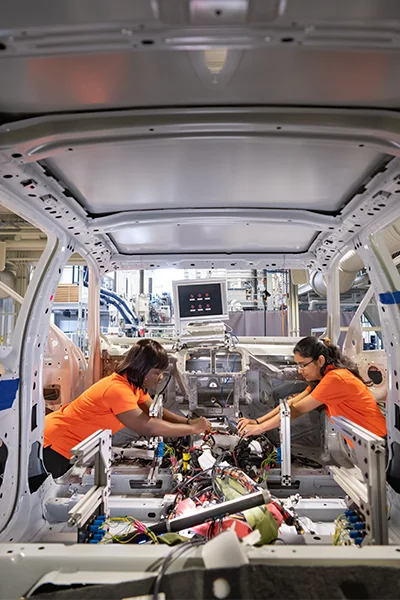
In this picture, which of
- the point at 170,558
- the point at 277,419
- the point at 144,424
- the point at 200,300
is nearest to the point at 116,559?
the point at 170,558

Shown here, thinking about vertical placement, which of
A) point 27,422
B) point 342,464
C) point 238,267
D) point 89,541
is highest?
point 238,267

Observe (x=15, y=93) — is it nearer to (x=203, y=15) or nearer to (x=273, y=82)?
(x=203, y=15)

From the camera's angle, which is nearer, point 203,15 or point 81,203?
point 203,15

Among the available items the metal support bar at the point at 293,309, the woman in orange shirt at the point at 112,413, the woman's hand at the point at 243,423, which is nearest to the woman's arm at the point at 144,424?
the woman in orange shirt at the point at 112,413

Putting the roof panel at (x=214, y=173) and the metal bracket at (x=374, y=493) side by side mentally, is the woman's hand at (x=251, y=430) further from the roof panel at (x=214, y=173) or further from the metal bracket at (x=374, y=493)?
the roof panel at (x=214, y=173)

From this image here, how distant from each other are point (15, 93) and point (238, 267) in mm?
3561

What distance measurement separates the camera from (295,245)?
14.9 ft

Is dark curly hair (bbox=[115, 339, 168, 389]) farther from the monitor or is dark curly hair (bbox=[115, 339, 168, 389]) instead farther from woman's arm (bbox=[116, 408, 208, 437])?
the monitor

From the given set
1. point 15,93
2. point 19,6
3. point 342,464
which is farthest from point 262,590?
point 342,464

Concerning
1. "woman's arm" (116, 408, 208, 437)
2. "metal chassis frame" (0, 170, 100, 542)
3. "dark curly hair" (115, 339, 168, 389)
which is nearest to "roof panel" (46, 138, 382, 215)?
"metal chassis frame" (0, 170, 100, 542)

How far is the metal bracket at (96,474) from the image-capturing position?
1.87 meters

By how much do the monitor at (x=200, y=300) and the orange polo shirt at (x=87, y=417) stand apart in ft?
4.17

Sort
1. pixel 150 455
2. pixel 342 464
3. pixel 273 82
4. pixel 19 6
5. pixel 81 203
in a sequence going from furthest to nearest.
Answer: pixel 150 455 → pixel 342 464 → pixel 81 203 → pixel 273 82 → pixel 19 6

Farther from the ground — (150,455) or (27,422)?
(27,422)
